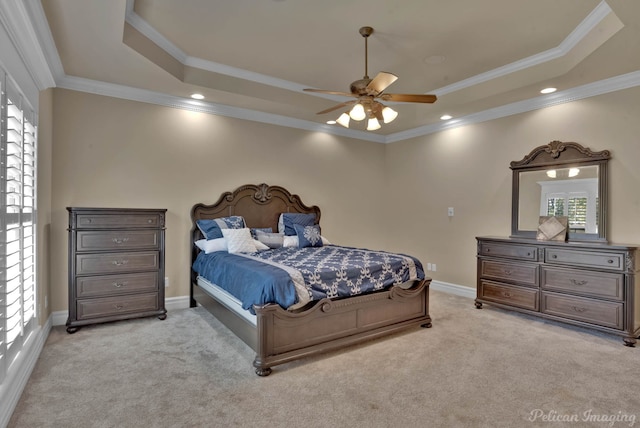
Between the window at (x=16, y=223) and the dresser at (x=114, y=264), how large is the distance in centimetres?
62

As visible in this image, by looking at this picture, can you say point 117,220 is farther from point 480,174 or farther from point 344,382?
point 480,174

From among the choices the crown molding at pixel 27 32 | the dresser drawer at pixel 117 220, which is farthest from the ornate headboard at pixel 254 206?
the crown molding at pixel 27 32

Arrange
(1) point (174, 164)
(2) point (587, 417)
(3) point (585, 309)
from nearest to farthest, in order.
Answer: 1. (2) point (587, 417)
2. (3) point (585, 309)
3. (1) point (174, 164)

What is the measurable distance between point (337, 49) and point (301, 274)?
7.06 feet

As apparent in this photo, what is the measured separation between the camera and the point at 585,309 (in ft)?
11.3

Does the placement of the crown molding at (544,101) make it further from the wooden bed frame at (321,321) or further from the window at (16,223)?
the window at (16,223)

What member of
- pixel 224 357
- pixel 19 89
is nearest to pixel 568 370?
pixel 224 357

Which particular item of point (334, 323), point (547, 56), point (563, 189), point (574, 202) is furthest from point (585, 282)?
point (334, 323)

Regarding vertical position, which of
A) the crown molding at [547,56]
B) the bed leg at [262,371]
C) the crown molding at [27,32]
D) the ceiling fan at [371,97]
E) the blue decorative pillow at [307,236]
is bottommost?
the bed leg at [262,371]

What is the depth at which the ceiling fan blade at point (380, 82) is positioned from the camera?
2.62m

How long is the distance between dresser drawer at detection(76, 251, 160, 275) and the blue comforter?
550 mm

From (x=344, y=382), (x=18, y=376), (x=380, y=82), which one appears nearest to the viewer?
(x=18, y=376)

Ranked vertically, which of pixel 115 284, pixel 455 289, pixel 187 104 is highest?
pixel 187 104

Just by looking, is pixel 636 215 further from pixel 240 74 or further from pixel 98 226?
pixel 98 226
